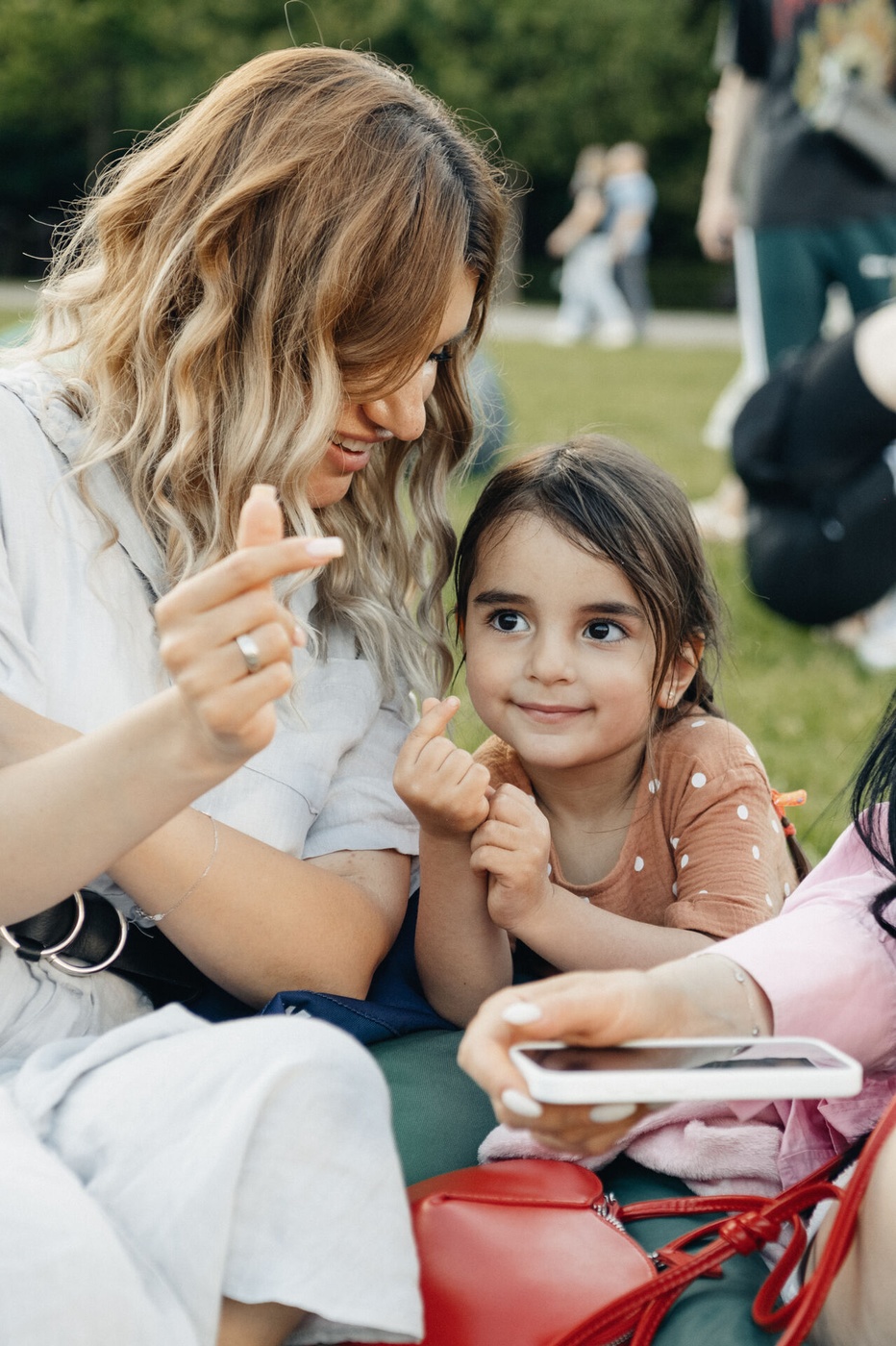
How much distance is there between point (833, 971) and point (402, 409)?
88 cm

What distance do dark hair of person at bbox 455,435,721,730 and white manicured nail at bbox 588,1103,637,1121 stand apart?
911mm

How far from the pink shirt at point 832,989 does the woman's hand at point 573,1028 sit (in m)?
0.11

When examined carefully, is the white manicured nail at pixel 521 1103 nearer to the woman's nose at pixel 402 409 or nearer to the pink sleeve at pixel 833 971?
the pink sleeve at pixel 833 971

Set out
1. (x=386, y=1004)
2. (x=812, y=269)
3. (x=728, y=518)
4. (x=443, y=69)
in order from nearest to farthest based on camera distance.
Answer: (x=386, y=1004) → (x=812, y=269) → (x=728, y=518) → (x=443, y=69)

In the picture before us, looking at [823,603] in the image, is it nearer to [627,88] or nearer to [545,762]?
[545,762]

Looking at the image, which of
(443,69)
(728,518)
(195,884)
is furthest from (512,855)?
(443,69)

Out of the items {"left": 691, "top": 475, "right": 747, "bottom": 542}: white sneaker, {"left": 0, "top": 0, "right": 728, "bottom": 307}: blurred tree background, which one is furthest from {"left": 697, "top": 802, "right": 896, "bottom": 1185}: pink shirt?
{"left": 0, "top": 0, "right": 728, "bottom": 307}: blurred tree background

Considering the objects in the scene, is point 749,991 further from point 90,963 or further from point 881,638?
point 881,638

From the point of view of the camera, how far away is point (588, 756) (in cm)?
206

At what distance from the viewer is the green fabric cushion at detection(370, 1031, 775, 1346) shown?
1425 mm

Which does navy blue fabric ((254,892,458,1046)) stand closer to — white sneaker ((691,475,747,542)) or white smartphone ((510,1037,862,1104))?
white smartphone ((510,1037,862,1104))

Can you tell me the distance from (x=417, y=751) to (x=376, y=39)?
35643 millimetres

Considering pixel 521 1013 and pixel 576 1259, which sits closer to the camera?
pixel 521 1013

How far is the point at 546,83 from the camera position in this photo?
1395 inches
